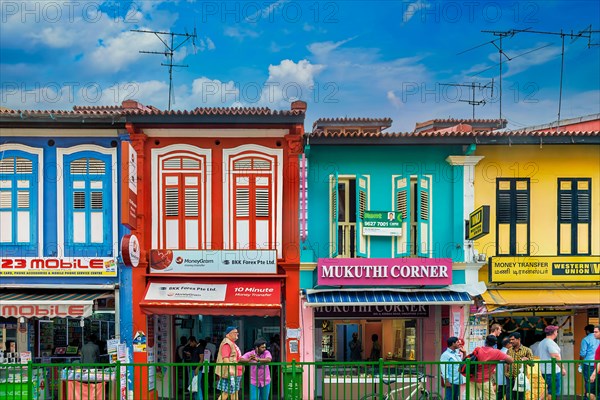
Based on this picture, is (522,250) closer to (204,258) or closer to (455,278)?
(455,278)

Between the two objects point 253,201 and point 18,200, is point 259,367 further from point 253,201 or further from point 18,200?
point 18,200

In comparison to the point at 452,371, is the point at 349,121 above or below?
above

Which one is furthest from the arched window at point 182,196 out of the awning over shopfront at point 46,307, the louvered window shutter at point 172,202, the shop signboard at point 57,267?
the awning over shopfront at point 46,307

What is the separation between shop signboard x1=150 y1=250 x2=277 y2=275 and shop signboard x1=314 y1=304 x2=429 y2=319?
6.22 ft

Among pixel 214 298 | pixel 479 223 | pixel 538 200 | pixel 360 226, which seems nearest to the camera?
pixel 479 223

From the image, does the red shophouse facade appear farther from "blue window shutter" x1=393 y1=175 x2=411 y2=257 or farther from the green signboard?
"blue window shutter" x1=393 y1=175 x2=411 y2=257

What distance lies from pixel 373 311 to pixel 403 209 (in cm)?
270

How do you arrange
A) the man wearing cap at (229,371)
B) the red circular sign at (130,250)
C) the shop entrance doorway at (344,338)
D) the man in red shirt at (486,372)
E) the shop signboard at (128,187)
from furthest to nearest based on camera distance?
the shop entrance doorway at (344,338) → the shop signboard at (128,187) → the red circular sign at (130,250) → the man wearing cap at (229,371) → the man in red shirt at (486,372)

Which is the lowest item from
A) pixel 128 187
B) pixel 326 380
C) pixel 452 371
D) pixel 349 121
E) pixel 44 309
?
pixel 326 380

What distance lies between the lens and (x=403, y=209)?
17281mm

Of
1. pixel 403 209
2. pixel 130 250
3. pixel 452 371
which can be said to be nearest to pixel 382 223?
pixel 403 209

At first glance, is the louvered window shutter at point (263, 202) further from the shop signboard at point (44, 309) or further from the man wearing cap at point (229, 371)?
the shop signboard at point (44, 309)

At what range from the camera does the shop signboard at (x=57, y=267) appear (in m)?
16.7

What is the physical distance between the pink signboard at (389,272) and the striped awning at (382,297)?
0.25 m
